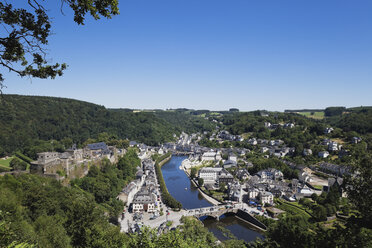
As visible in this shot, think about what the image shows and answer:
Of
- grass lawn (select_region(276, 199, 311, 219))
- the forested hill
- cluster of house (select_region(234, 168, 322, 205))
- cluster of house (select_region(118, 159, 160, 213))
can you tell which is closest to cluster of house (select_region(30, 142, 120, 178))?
cluster of house (select_region(118, 159, 160, 213))

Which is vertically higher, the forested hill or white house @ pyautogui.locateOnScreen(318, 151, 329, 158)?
the forested hill

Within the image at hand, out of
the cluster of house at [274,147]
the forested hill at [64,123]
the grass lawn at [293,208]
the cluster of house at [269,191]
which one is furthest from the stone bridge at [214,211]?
the forested hill at [64,123]

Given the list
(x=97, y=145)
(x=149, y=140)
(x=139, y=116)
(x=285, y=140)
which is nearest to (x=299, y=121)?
(x=285, y=140)

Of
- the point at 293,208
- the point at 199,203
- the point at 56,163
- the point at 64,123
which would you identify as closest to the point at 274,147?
the point at 293,208

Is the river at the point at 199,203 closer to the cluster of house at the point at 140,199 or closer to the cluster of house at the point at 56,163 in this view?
the cluster of house at the point at 140,199

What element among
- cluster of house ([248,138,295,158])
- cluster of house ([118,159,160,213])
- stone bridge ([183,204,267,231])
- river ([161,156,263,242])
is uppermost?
cluster of house ([248,138,295,158])

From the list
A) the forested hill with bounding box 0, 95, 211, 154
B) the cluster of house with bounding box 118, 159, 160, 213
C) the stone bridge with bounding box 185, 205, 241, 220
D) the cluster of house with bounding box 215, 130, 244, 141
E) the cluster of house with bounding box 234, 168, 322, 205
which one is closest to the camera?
the stone bridge with bounding box 185, 205, 241, 220

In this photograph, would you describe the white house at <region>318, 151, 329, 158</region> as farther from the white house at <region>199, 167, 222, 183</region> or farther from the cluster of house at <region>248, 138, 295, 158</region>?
the white house at <region>199, 167, 222, 183</region>
